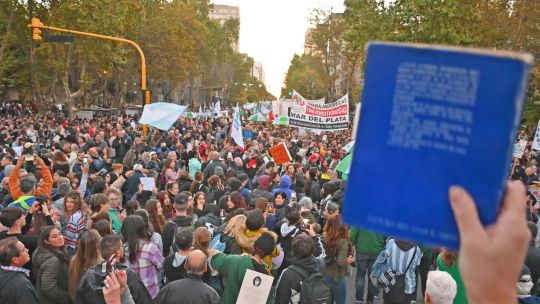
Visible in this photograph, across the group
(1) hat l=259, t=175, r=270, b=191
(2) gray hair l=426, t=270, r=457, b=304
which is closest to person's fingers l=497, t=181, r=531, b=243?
(2) gray hair l=426, t=270, r=457, b=304

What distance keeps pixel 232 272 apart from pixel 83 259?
1.31m

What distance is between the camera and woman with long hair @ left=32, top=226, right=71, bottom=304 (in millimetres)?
4723

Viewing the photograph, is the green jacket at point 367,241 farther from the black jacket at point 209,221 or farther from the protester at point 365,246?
the black jacket at point 209,221

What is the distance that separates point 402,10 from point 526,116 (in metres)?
13.3

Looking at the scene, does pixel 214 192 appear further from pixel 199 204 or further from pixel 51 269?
pixel 51 269

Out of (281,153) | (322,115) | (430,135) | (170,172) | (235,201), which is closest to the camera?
(430,135)

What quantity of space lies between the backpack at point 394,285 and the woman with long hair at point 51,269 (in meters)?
3.50

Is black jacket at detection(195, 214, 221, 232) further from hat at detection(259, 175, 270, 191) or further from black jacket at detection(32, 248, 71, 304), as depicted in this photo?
hat at detection(259, 175, 270, 191)

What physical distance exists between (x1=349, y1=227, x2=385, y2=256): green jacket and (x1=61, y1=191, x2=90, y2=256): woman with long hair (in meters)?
3.49

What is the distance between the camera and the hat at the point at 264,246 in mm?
5031

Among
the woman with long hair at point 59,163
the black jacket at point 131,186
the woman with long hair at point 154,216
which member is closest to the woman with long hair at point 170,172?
the black jacket at point 131,186

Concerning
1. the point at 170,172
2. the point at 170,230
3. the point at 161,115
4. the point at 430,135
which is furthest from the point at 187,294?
the point at 161,115

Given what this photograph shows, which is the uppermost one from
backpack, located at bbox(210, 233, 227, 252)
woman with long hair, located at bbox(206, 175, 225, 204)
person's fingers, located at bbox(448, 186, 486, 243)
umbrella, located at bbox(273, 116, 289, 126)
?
person's fingers, located at bbox(448, 186, 486, 243)

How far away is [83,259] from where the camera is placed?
4.64 m
